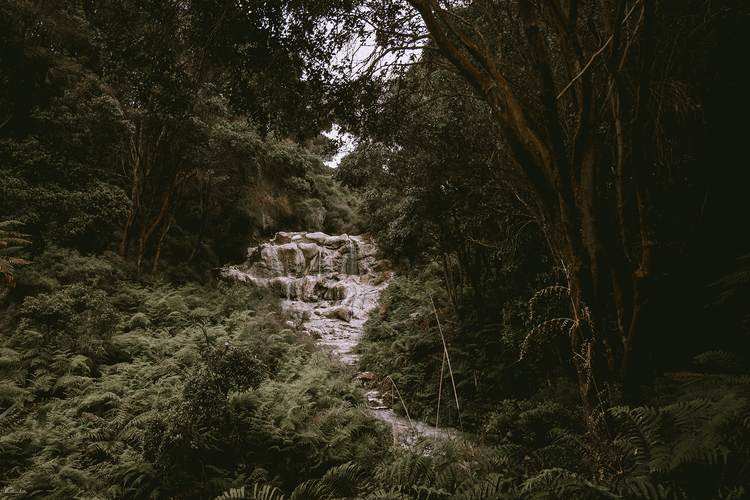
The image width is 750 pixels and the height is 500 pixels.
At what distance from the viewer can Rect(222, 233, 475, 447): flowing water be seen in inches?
533

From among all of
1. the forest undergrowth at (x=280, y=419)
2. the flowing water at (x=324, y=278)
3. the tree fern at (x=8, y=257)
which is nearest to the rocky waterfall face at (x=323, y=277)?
the flowing water at (x=324, y=278)

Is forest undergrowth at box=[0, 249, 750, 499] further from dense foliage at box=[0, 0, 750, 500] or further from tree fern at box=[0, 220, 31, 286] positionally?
tree fern at box=[0, 220, 31, 286]

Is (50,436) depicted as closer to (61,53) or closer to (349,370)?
(349,370)

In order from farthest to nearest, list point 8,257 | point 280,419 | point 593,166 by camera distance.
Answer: point 8,257
point 280,419
point 593,166

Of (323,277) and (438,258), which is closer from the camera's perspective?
(438,258)

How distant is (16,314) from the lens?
618 cm

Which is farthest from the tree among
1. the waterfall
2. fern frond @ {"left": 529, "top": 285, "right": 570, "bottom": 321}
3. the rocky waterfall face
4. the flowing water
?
the waterfall

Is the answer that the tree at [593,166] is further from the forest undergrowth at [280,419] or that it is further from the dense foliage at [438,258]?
the forest undergrowth at [280,419]

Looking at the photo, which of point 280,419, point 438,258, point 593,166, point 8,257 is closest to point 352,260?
point 438,258

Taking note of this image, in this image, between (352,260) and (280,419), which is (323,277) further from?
(280,419)

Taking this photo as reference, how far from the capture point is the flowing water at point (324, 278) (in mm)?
13531

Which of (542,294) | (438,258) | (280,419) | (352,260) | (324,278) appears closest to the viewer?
(542,294)

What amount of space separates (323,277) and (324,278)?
0.50ft

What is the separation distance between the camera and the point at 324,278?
17703mm
